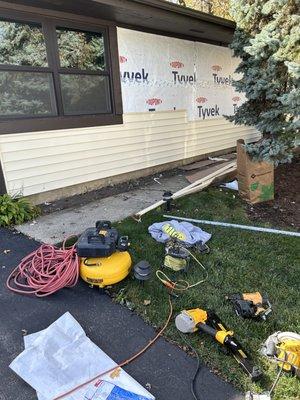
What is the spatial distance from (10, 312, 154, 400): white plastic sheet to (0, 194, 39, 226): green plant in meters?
2.21

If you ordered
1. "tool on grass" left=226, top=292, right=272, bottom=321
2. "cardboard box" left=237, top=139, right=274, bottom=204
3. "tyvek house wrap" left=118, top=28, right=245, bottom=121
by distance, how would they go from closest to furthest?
"tool on grass" left=226, top=292, right=272, bottom=321 < "cardboard box" left=237, top=139, right=274, bottom=204 < "tyvek house wrap" left=118, top=28, right=245, bottom=121

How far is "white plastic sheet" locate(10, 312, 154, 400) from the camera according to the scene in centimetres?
178

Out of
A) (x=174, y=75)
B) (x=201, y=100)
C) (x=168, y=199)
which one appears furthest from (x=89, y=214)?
(x=201, y=100)

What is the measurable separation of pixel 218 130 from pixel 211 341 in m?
6.63

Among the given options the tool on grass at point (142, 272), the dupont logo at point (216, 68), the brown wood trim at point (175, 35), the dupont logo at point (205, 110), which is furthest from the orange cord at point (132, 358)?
the dupont logo at point (216, 68)

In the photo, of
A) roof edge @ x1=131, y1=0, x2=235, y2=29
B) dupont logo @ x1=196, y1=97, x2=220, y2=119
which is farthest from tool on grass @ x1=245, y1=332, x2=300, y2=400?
dupont logo @ x1=196, y1=97, x2=220, y2=119

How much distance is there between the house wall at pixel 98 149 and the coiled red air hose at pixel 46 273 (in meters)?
1.83

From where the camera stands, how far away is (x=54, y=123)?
15.4 ft

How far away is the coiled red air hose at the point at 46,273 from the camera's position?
2684 mm

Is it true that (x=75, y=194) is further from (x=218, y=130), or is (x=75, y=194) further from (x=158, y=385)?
(x=218, y=130)

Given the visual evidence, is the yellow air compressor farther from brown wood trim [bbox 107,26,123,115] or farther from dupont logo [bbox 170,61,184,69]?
dupont logo [bbox 170,61,184,69]

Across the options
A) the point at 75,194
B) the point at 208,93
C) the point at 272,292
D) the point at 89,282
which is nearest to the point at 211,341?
the point at 272,292

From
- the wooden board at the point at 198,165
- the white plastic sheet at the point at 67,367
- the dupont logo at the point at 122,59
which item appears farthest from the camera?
the wooden board at the point at 198,165

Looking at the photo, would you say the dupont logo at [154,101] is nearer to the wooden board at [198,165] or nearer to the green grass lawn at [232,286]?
the wooden board at [198,165]
